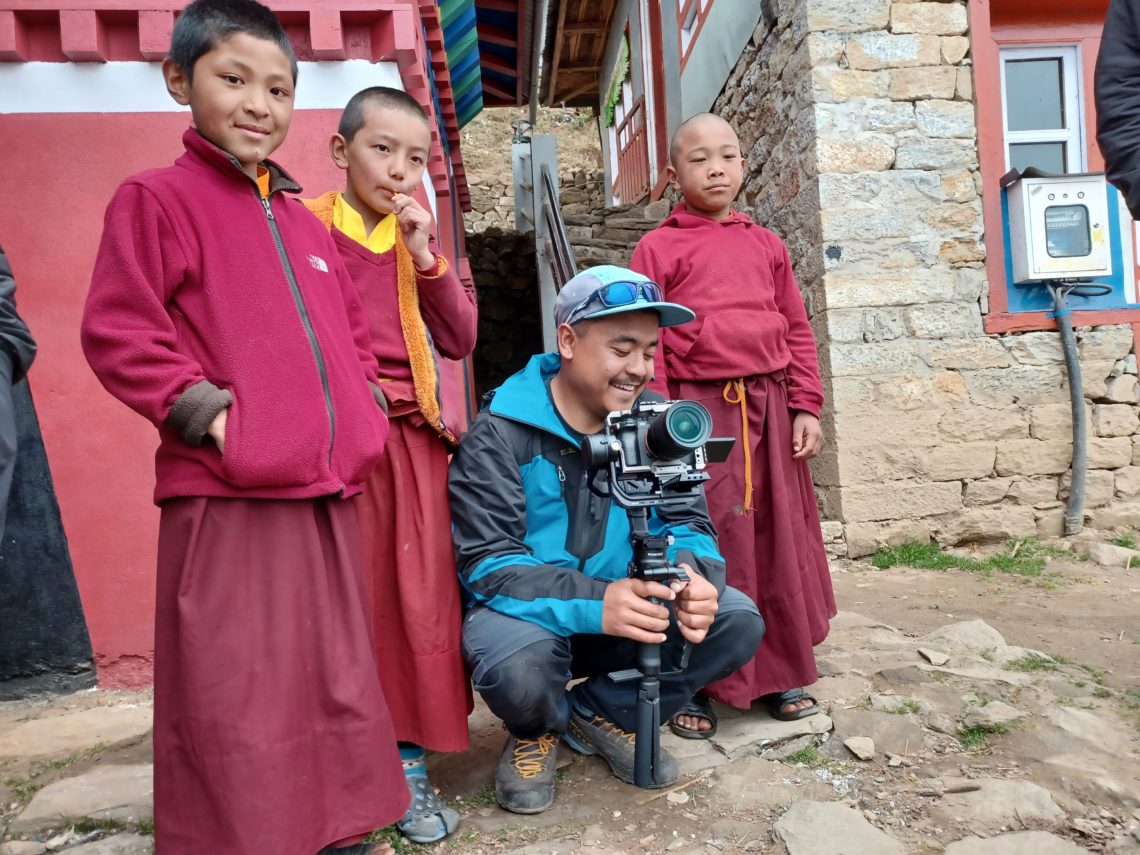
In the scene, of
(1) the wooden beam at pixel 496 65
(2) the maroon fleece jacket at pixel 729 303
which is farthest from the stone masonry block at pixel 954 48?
(1) the wooden beam at pixel 496 65

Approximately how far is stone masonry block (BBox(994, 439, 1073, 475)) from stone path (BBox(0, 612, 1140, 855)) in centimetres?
206

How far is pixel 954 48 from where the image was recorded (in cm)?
466

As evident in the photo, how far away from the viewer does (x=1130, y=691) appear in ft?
8.57

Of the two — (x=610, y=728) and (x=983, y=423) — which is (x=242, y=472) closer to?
(x=610, y=728)

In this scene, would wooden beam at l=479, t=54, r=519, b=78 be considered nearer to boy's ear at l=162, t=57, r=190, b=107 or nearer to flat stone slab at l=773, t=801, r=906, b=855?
boy's ear at l=162, t=57, r=190, b=107

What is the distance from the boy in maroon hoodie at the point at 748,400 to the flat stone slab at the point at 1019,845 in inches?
26.4

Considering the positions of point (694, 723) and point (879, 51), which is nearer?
point (694, 723)

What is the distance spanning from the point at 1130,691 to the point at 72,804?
3.01m

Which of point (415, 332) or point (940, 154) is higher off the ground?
point (940, 154)

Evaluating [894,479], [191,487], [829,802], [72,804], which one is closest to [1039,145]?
[894,479]

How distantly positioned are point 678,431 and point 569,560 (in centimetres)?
54

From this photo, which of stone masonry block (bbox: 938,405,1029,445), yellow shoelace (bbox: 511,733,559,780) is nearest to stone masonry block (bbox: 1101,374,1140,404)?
stone masonry block (bbox: 938,405,1029,445)

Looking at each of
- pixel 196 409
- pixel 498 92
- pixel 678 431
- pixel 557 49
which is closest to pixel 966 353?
pixel 678 431

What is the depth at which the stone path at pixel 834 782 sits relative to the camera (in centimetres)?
185
